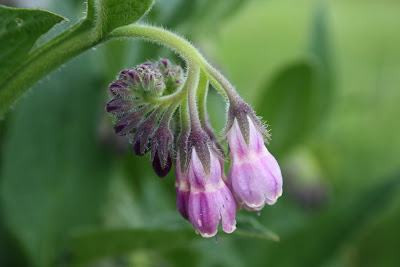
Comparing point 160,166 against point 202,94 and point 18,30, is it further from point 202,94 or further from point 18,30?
point 18,30

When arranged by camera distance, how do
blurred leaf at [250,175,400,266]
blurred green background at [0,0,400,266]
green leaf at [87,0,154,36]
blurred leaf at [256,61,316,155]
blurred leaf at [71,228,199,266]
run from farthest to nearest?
blurred leaf at [256,61,316,155] → blurred leaf at [250,175,400,266] → blurred green background at [0,0,400,266] → blurred leaf at [71,228,199,266] → green leaf at [87,0,154,36]

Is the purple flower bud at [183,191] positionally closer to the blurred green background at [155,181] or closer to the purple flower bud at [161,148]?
the purple flower bud at [161,148]

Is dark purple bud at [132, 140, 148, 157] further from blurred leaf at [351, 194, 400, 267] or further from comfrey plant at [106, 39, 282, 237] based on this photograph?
blurred leaf at [351, 194, 400, 267]

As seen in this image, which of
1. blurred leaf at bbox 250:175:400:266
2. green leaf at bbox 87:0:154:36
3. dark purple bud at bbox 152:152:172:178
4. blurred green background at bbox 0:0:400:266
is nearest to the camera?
green leaf at bbox 87:0:154:36

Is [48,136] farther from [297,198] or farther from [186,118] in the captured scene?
[297,198]

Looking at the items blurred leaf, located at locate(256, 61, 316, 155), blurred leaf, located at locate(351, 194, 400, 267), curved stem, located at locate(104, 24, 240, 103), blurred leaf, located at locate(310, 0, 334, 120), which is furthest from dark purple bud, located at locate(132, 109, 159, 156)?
blurred leaf, located at locate(351, 194, 400, 267)

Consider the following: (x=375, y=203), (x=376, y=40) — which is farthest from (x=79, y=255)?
(x=376, y=40)
